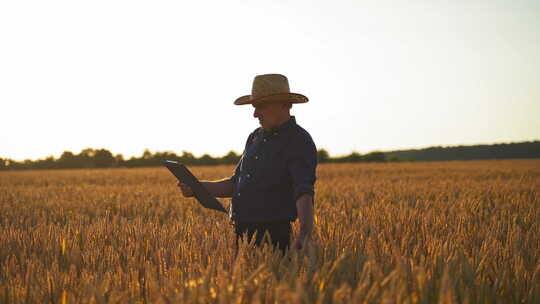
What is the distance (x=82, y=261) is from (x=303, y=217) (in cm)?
157

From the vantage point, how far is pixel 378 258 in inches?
105

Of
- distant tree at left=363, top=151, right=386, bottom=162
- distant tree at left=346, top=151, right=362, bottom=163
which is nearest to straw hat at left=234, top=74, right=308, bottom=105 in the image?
distant tree at left=346, top=151, right=362, bottom=163

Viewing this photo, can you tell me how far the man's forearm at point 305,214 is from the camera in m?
2.53

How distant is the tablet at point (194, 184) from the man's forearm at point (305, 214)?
0.63m

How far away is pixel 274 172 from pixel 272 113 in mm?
406

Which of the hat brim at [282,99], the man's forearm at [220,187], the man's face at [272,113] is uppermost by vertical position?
the hat brim at [282,99]

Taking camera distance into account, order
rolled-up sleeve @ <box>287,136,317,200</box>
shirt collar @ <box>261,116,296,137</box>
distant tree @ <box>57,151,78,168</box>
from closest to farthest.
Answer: rolled-up sleeve @ <box>287,136,317,200</box>, shirt collar @ <box>261,116,296,137</box>, distant tree @ <box>57,151,78,168</box>

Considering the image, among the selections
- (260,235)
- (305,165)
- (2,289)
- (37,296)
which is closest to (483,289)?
(305,165)

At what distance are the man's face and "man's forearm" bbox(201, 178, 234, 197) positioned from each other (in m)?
0.77

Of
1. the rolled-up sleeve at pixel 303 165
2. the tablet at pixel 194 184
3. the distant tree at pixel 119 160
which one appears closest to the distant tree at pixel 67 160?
the distant tree at pixel 119 160

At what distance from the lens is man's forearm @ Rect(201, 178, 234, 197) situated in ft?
11.6

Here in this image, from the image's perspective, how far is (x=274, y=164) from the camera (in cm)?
301

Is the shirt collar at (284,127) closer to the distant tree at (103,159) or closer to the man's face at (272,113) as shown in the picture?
the man's face at (272,113)

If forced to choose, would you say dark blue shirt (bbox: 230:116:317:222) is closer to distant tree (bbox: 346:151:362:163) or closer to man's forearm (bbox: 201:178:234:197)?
man's forearm (bbox: 201:178:234:197)
